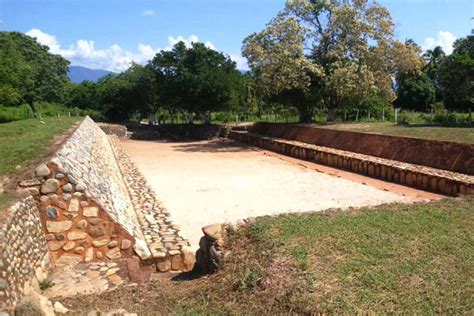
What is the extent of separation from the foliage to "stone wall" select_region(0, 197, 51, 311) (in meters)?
40.4

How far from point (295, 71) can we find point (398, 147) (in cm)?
866

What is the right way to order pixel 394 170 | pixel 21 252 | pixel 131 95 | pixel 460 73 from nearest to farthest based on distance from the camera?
pixel 21 252, pixel 394 170, pixel 460 73, pixel 131 95

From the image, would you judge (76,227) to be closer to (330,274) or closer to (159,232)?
(159,232)

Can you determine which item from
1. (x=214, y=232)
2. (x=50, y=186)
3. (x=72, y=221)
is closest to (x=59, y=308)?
(x=214, y=232)

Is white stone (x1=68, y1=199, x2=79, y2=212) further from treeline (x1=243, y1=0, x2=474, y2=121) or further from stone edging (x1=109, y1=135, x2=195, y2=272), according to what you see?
treeline (x1=243, y1=0, x2=474, y2=121)

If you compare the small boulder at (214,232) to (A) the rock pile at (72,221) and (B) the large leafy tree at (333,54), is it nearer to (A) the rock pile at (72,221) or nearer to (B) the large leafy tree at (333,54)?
(A) the rock pile at (72,221)

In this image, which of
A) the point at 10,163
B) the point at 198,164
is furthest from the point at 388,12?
the point at 10,163

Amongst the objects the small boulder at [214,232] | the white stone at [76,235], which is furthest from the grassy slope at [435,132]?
the white stone at [76,235]

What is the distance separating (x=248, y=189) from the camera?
12.8m

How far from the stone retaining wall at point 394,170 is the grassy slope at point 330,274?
5591mm

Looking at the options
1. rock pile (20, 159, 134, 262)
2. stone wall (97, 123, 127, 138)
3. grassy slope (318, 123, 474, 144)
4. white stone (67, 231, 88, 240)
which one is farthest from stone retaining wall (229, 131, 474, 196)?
stone wall (97, 123, 127, 138)

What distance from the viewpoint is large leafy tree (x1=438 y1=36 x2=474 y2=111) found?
18.5 m

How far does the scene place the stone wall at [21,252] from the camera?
433cm

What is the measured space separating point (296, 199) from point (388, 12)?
1776 centimetres
